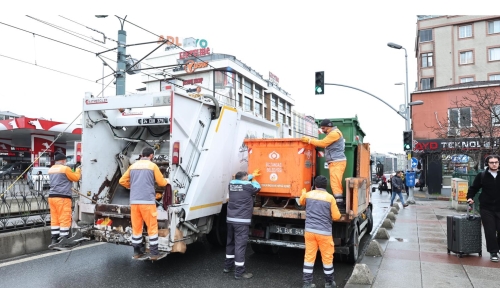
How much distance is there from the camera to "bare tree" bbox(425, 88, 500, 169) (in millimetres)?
15078

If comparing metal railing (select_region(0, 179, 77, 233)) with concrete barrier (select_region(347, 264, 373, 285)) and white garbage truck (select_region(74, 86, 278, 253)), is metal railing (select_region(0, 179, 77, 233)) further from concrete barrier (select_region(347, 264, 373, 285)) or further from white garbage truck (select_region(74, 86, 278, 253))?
concrete barrier (select_region(347, 264, 373, 285))

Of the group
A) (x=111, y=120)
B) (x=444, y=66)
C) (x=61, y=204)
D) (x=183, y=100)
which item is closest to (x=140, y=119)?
(x=111, y=120)

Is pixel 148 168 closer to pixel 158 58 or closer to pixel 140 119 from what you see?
pixel 140 119

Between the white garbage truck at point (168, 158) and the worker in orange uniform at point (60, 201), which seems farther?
the worker in orange uniform at point (60, 201)

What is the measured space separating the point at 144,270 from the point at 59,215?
181cm

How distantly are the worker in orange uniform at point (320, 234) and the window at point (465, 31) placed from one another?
Answer: 147ft

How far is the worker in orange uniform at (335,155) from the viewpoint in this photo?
5723 mm

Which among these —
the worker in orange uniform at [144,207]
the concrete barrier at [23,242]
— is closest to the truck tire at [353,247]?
the worker in orange uniform at [144,207]

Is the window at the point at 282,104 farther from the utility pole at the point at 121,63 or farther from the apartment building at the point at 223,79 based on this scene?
the utility pole at the point at 121,63

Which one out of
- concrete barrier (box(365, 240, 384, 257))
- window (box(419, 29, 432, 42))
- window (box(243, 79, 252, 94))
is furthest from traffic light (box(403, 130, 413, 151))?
window (box(243, 79, 252, 94))

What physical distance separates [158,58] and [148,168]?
194 ft

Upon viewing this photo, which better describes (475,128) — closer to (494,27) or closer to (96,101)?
(96,101)

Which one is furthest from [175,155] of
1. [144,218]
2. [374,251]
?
[374,251]

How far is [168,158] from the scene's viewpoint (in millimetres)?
6293
